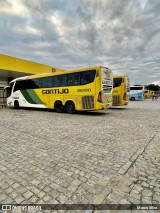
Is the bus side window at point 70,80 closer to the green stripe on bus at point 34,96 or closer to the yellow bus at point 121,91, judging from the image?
the green stripe on bus at point 34,96

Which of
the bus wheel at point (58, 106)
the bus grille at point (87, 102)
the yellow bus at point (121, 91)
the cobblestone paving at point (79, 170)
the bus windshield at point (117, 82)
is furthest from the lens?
the bus windshield at point (117, 82)

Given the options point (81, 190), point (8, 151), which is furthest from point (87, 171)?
point (8, 151)

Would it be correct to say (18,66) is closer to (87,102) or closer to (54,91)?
(54,91)

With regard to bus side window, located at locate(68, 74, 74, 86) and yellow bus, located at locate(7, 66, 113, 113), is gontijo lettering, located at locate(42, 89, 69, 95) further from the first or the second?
bus side window, located at locate(68, 74, 74, 86)

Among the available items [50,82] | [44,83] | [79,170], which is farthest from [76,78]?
[79,170]

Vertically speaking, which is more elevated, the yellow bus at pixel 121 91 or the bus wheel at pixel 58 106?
the yellow bus at pixel 121 91

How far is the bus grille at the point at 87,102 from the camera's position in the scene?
11.3 metres

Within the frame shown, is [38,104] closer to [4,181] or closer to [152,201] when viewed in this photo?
[4,181]

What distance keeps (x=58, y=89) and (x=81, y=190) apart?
10728 mm

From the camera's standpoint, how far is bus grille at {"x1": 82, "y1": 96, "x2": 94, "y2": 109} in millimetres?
11344

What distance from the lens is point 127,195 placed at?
2762mm

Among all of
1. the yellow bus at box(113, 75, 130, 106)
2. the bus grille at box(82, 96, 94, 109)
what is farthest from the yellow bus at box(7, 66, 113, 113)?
the yellow bus at box(113, 75, 130, 106)

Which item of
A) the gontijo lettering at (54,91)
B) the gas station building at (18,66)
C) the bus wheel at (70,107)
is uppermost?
the gas station building at (18,66)

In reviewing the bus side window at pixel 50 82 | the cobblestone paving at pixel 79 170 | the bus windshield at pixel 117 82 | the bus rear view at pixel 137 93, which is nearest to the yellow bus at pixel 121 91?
the bus windshield at pixel 117 82
